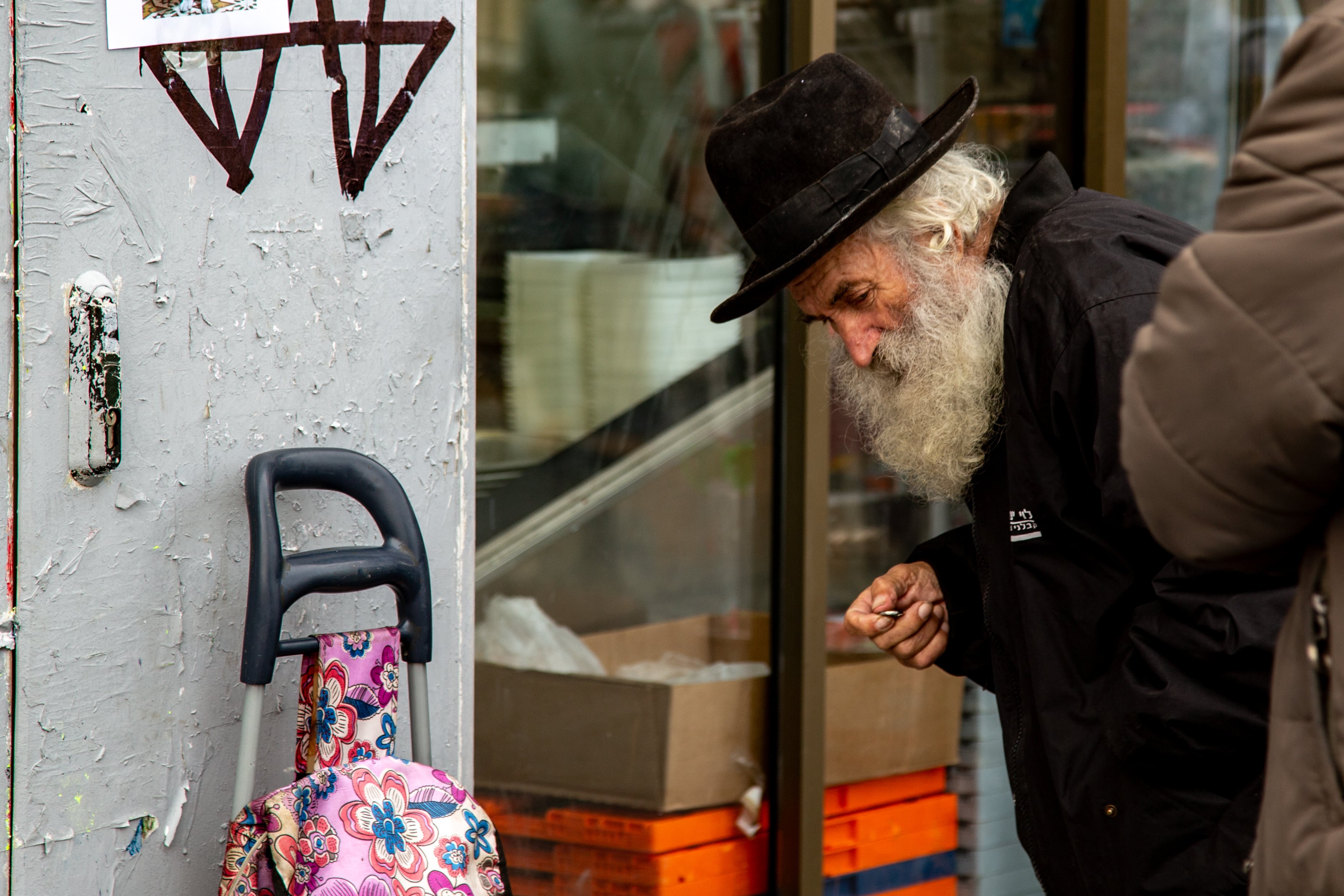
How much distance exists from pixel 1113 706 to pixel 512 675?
5.71 ft

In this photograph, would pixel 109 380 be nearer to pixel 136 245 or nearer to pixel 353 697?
pixel 136 245

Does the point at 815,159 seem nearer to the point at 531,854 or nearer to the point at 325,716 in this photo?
the point at 325,716

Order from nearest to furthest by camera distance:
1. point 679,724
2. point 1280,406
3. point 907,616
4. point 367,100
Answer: point 1280,406 → point 367,100 → point 907,616 → point 679,724

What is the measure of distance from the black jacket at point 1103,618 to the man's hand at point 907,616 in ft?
0.72

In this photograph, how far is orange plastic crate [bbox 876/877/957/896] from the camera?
362 cm

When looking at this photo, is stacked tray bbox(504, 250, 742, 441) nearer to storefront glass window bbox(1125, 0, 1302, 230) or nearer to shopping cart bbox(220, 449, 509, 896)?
shopping cart bbox(220, 449, 509, 896)

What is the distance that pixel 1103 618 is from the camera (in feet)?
5.75

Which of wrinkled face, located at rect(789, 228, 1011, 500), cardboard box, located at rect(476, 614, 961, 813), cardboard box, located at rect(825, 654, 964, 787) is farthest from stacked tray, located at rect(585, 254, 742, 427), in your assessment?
wrinkled face, located at rect(789, 228, 1011, 500)

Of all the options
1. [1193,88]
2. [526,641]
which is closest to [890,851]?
[526,641]

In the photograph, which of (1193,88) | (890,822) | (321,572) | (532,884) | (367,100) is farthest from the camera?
(1193,88)

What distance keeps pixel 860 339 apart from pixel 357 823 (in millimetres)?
1030

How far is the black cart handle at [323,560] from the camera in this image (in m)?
1.80

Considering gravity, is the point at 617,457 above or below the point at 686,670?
above

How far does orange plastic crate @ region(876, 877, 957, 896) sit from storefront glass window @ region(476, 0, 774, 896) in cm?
43
